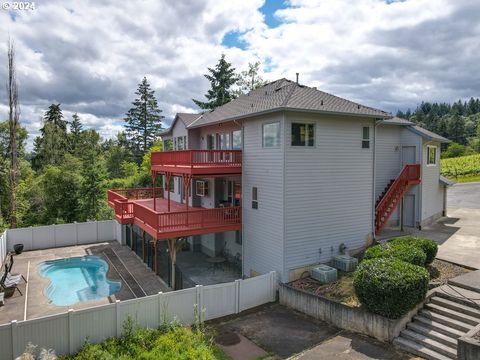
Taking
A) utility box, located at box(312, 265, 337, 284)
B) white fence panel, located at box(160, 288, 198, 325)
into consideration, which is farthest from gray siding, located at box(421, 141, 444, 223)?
white fence panel, located at box(160, 288, 198, 325)

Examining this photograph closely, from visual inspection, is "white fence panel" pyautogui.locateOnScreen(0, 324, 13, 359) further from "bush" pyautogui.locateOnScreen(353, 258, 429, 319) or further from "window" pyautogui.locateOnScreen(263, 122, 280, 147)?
"window" pyautogui.locateOnScreen(263, 122, 280, 147)

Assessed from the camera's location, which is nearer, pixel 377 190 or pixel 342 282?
pixel 342 282

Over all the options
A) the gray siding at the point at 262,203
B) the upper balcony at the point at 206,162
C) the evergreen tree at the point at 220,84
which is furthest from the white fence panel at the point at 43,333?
the evergreen tree at the point at 220,84

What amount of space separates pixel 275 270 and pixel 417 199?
10.8 metres

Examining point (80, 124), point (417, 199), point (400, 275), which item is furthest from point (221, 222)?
point (80, 124)

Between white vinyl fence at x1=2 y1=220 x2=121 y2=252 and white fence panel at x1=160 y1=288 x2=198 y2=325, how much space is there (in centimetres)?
1434

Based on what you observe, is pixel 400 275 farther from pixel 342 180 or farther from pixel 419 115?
pixel 419 115

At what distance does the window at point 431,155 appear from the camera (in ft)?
69.1

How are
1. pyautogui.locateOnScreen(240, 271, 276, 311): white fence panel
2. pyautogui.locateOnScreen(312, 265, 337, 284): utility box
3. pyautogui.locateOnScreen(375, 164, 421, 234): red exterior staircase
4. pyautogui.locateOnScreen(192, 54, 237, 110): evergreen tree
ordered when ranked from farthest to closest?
pyautogui.locateOnScreen(192, 54, 237, 110): evergreen tree, pyautogui.locateOnScreen(375, 164, 421, 234): red exterior staircase, pyautogui.locateOnScreen(312, 265, 337, 284): utility box, pyautogui.locateOnScreen(240, 271, 276, 311): white fence panel

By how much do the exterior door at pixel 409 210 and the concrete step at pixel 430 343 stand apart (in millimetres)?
11430

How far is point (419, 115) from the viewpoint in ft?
364

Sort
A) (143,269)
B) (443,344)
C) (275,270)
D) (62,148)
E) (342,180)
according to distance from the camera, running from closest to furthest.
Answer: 1. (443,344)
2. (275,270)
3. (342,180)
4. (143,269)
5. (62,148)

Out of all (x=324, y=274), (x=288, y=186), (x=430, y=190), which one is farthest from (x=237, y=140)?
(x=430, y=190)

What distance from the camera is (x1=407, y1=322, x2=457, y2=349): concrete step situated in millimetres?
9547
